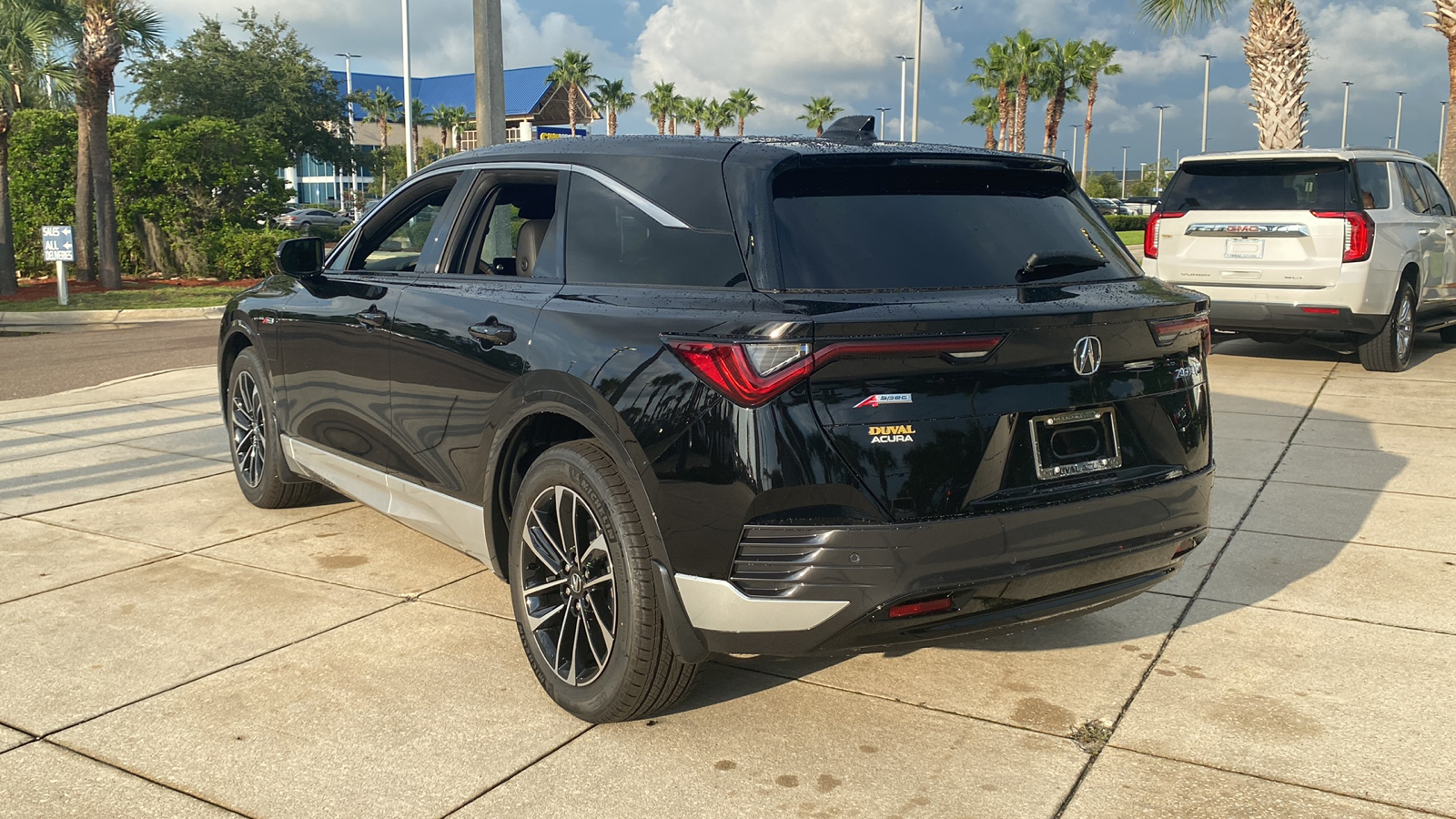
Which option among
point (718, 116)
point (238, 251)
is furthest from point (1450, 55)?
point (718, 116)

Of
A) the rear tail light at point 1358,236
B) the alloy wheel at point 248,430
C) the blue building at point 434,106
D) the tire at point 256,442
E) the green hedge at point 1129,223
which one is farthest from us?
the blue building at point 434,106

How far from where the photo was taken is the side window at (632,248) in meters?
3.54

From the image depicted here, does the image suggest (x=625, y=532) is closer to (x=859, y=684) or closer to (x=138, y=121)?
(x=859, y=684)

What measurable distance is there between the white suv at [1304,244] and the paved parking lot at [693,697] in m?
4.60

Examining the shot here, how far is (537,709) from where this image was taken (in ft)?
12.8

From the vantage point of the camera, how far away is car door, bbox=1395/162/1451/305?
11156mm

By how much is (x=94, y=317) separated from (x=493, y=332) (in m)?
17.1

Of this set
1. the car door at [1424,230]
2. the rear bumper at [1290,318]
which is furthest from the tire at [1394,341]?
the car door at [1424,230]

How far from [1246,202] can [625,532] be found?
8.93 m

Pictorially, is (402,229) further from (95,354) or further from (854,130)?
(95,354)

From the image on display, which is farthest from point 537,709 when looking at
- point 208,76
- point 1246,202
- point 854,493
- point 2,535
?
point 208,76

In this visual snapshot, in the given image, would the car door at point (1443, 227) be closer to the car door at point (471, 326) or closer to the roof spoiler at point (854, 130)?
the roof spoiler at point (854, 130)

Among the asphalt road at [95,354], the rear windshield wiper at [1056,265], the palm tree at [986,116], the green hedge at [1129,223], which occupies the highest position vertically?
the palm tree at [986,116]

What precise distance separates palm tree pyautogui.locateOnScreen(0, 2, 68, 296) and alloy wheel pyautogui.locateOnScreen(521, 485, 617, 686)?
21416 millimetres
